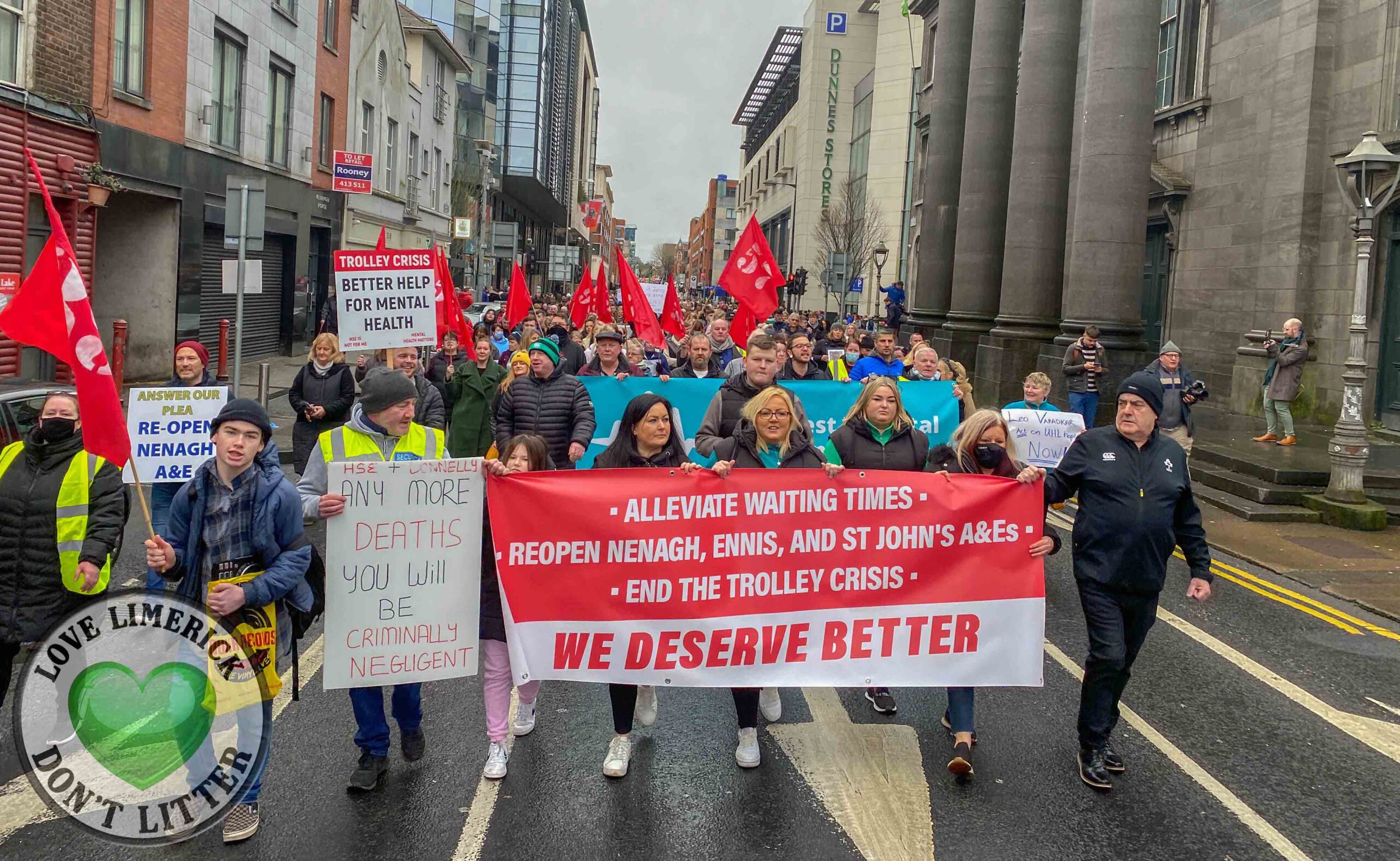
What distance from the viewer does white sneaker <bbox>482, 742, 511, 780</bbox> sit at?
5145 mm

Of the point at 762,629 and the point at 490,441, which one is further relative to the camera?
the point at 490,441

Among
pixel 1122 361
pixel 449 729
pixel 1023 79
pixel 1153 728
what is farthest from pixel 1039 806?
pixel 1023 79

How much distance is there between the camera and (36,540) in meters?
5.20

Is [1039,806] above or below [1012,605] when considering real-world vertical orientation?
below

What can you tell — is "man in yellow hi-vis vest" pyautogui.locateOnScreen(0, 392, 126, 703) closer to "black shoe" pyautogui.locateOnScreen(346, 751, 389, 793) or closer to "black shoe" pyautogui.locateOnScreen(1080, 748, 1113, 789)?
"black shoe" pyautogui.locateOnScreen(346, 751, 389, 793)

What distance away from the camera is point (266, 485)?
15.2 feet

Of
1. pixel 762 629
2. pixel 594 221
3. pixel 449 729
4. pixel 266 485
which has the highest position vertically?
pixel 594 221

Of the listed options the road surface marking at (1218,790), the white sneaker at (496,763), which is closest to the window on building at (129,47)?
the white sneaker at (496,763)

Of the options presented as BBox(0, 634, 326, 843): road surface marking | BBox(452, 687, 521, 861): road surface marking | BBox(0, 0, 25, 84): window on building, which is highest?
BBox(0, 0, 25, 84): window on building

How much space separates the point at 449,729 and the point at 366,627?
Result: 1.02 m

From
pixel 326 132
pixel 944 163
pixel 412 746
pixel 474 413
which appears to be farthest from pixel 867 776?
pixel 326 132

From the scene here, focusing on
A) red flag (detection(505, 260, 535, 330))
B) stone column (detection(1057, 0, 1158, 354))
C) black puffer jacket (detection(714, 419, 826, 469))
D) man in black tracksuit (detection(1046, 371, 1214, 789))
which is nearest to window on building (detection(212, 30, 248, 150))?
red flag (detection(505, 260, 535, 330))

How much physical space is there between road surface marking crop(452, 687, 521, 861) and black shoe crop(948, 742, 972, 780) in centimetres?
208

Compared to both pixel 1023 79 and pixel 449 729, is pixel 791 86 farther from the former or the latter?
pixel 449 729
